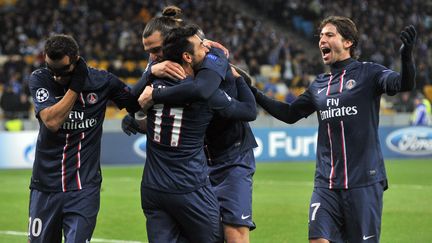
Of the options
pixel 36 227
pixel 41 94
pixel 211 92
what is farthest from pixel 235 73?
pixel 36 227

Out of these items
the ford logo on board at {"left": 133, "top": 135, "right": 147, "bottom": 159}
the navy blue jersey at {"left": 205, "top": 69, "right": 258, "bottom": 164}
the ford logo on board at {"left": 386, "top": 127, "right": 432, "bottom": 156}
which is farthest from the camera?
the ford logo on board at {"left": 386, "top": 127, "right": 432, "bottom": 156}

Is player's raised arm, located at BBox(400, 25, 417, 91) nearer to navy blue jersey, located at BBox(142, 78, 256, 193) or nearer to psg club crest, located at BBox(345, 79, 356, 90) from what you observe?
psg club crest, located at BBox(345, 79, 356, 90)

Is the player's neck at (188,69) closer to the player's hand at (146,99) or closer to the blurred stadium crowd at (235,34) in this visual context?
the player's hand at (146,99)

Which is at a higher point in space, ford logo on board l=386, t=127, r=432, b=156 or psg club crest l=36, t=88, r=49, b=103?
psg club crest l=36, t=88, r=49, b=103

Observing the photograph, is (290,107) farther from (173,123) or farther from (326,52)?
(173,123)

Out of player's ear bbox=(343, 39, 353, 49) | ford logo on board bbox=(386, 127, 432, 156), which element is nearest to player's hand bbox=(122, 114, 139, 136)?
player's ear bbox=(343, 39, 353, 49)

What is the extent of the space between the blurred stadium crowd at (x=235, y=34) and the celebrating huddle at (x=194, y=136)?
670 inches

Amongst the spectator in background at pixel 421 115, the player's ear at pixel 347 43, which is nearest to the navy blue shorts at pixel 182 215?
the player's ear at pixel 347 43

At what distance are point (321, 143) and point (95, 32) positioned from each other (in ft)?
73.6

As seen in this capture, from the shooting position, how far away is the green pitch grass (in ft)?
34.7

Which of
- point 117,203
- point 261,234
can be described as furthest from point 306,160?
point 261,234

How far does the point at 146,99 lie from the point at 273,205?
26.9ft

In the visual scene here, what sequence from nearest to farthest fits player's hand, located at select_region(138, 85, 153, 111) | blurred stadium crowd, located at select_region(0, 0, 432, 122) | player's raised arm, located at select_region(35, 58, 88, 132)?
player's hand, located at select_region(138, 85, 153, 111) → player's raised arm, located at select_region(35, 58, 88, 132) → blurred stadium crowd, located at select_region(0, 0, 432, 122)

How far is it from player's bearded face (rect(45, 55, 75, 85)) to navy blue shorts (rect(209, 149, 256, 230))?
1377 mm
